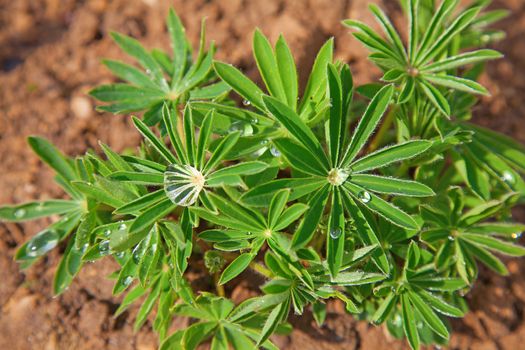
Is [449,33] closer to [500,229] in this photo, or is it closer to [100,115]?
[500,229]

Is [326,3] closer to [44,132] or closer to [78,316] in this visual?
[44,132]

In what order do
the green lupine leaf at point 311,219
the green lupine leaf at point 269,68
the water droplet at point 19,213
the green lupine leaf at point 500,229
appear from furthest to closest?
the water droplet at point 19,213 → the green lupine leaf at point 500,229 → the green lupine leaf at point 269,68 → the green lupine leaf at point 311,219

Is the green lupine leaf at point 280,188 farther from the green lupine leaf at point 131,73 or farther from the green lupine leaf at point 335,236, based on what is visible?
the green lupine leaf at point 131,73

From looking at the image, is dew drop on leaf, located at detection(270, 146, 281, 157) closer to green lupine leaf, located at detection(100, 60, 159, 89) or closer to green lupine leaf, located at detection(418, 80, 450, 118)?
green lupine leaf, located at detection(418, 80, 450, 118)

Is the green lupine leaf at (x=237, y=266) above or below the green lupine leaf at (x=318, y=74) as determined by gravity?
below

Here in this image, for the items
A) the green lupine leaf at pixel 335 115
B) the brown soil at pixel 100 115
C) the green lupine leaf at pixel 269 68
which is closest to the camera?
the green lupine leaf at pixel 335 115

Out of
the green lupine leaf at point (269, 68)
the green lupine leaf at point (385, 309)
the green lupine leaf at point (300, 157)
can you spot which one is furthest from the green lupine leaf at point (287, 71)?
the green lupine leaf at point (385, 309)

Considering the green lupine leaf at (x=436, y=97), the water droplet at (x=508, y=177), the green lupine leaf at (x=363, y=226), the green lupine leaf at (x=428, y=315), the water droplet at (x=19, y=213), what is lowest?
the green lupine leaf at (x=428, y=315)

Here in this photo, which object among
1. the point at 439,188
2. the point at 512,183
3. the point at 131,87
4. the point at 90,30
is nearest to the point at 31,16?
the point at 90,30
